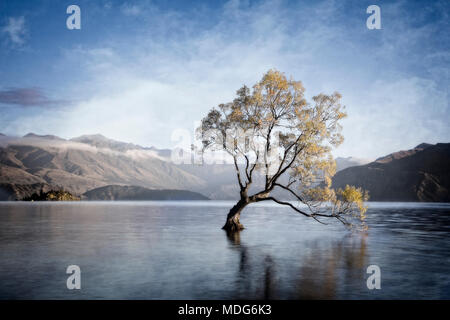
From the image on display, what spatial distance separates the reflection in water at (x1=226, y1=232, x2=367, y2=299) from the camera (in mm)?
16375

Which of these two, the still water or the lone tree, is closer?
the still water

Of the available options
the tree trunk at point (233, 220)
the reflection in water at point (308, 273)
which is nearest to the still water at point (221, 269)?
the reflection in water at point (308, 273)

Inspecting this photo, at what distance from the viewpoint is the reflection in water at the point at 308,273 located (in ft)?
53.7

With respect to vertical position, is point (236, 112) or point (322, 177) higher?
point (236, 112)

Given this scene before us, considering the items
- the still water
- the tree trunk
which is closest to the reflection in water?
the still water

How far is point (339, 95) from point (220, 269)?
1026 inches

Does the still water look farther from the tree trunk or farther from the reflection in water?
the tree trunk

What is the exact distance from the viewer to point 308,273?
20.7 metres

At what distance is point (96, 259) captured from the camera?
A: 82.5ft

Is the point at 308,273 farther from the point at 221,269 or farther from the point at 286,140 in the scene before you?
the point at 286,140
